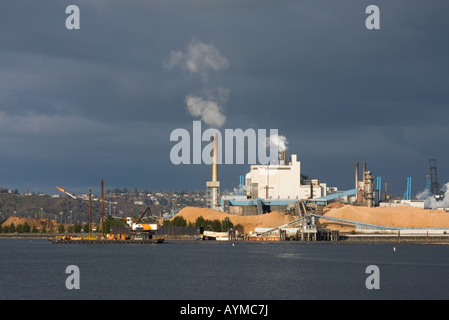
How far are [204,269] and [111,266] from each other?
724 inches

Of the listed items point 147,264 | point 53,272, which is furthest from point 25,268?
point 147,264

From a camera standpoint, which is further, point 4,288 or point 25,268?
point 25,268
